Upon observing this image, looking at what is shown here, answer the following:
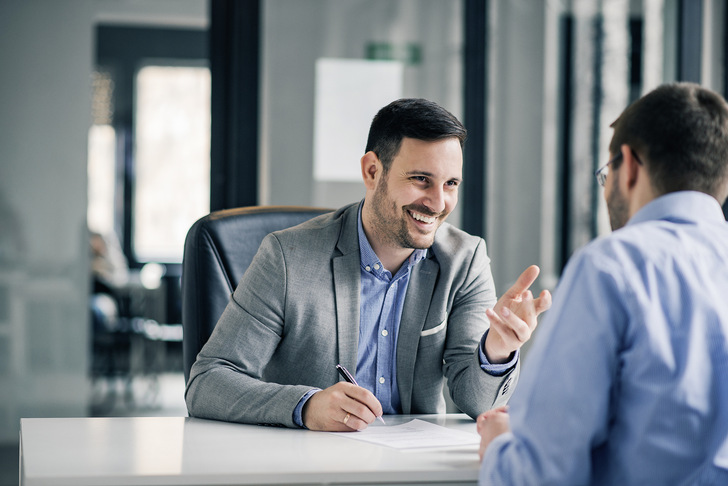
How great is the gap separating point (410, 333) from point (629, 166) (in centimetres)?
82

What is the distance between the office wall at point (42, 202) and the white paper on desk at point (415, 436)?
2698 mm

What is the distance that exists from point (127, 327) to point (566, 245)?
12.3 feet

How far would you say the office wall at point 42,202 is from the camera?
371 centimetres

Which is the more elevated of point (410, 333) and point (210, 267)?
point (210, 267)

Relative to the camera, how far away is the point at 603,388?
3.12ft

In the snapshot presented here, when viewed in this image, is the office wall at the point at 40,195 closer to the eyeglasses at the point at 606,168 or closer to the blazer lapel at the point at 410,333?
the blazer lapel at the point at 410,333

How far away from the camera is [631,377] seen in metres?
0.96

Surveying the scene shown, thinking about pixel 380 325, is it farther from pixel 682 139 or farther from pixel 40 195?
pixel 40 195

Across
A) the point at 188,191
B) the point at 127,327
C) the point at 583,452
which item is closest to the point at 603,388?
Result: the point at 583,452

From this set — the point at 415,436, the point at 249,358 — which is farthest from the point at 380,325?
the point at 415,436

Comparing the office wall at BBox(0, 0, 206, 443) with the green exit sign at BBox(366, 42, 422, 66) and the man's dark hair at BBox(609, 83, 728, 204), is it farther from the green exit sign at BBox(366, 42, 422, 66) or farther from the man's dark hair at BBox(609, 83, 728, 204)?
the man's dark hair at BBox(609, 83, 728, 204)

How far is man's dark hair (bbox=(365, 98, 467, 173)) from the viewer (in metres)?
1.83

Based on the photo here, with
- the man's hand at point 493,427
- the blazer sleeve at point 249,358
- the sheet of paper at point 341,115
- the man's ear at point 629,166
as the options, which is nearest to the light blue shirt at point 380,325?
the blazer sleeve at point 249,358

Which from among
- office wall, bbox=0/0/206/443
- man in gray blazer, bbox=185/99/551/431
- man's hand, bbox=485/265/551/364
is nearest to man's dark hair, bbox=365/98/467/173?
man in gray blazer, bbox=185/99/551/431
